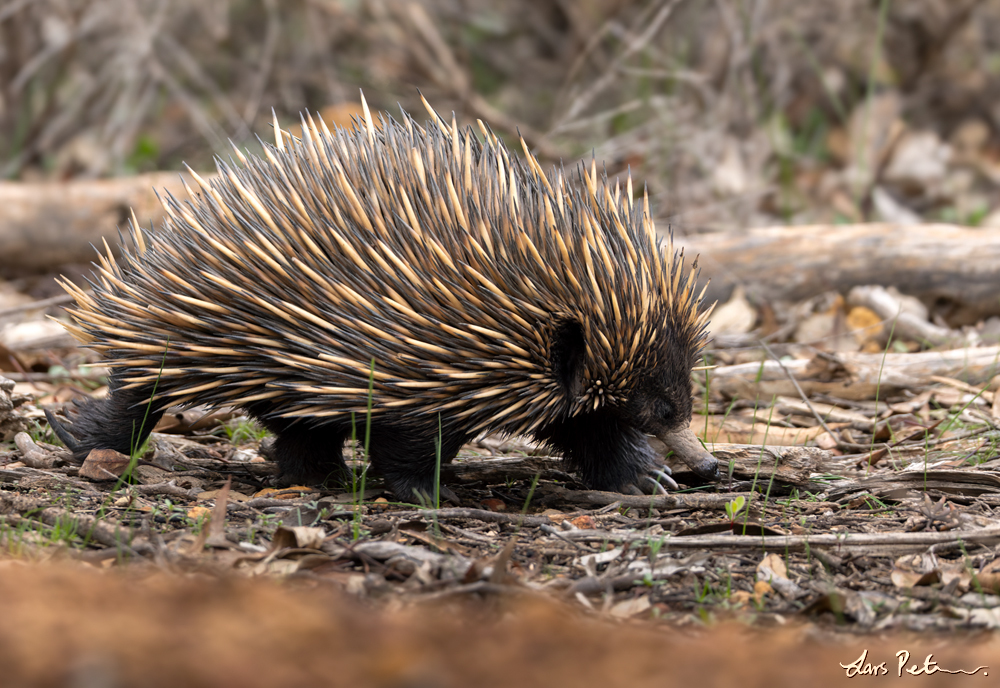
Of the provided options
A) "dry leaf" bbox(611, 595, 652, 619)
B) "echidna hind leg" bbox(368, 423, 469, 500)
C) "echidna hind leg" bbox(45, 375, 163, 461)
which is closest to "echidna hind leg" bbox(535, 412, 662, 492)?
"echidna hind leg" bbox(368, 423, 469, 500)

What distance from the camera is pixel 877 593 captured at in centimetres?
335

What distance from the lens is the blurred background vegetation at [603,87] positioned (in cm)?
1030

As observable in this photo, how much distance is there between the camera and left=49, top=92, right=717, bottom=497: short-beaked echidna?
4168mm


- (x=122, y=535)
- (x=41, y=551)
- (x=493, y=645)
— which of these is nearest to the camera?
(x=493, y=645)

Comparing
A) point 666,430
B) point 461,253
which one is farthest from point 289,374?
point 666,430

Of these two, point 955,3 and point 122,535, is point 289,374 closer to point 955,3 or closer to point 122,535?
point 122,535

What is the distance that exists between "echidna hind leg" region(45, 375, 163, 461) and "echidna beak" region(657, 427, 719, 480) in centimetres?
235

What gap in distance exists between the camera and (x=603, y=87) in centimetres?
923

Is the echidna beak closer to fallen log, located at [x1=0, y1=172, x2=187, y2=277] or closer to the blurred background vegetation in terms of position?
the blurred background vegetation

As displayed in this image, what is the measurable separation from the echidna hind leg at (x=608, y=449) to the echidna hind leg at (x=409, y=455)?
55cm

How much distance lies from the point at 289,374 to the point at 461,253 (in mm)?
897

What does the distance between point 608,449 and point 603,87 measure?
17.5 ft

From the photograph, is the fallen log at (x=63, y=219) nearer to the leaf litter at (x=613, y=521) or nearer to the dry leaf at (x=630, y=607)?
the leaf litter at (x=613, y=521)

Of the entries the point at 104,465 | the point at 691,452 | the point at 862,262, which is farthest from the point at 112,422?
the point at 862,262
